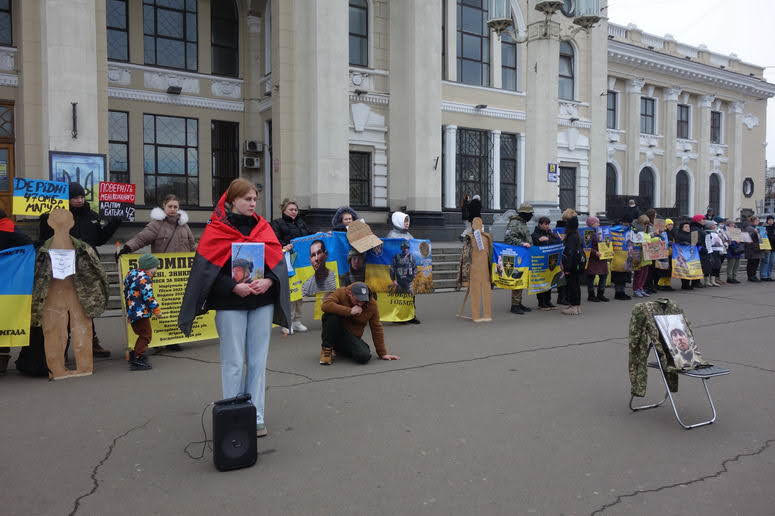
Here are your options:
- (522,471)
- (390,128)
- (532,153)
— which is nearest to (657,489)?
(522,471)

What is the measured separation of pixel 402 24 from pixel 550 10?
7.55 metres

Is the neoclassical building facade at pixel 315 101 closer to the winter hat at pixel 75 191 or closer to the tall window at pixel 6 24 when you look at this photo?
the tall window at pixel 6 24

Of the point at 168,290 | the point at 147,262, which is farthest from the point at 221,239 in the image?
the point at 168,290

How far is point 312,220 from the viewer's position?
65.5 ft

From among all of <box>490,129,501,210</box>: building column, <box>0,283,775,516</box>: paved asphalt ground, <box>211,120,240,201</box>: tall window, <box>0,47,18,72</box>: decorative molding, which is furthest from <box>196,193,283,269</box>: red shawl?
<box>490,129,501,210</box>: building column

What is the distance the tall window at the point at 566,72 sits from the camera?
1107 inches

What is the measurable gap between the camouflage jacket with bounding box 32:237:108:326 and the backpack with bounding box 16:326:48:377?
172 millimetres

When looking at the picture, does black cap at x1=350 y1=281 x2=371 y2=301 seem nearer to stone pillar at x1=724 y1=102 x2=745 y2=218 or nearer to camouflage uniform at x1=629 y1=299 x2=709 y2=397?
camouflage uniform at x1=629 y1=299 x2=709 y2=397

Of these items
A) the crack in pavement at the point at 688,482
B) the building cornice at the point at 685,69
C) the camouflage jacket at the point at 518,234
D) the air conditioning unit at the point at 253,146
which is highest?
the building cornice at the point at 685,69

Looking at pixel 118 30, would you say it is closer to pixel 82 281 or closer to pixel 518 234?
pixel 518 234

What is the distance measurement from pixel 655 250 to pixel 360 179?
34.7ft

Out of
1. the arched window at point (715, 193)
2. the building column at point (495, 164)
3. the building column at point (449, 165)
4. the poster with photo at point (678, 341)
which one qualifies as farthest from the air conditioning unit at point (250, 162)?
the arched window at point (715, 193)

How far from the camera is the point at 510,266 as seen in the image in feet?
39.4

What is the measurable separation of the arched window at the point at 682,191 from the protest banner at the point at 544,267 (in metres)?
27.5
